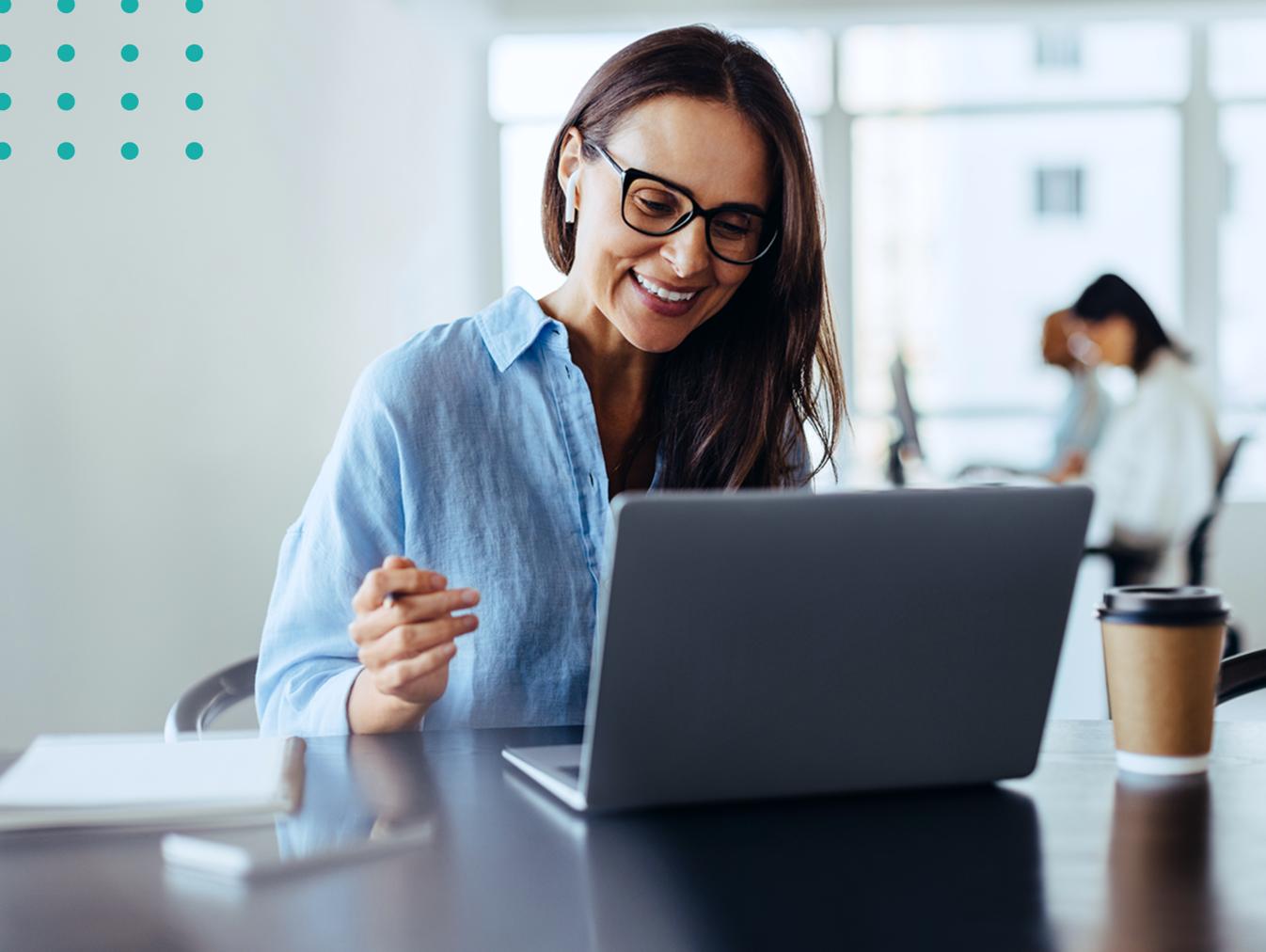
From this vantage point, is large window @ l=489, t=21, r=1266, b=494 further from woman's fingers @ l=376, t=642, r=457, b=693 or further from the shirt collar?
woman's fingers @ l=376, t=642, r=457, b=693

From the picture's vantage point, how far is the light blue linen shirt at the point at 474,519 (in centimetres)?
136

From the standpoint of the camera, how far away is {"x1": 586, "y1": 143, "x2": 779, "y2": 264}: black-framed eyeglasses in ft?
4.62

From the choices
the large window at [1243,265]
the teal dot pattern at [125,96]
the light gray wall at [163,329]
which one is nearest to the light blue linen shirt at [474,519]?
the light gray wall at [163,329]

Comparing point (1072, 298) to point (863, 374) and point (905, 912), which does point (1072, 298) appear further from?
point (905, 912)

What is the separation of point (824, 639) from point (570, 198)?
852mm

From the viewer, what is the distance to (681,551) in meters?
0.80

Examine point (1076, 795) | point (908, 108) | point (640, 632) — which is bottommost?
point (1076, 795)

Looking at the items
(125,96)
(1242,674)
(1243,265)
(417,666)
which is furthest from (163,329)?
(1243,265)

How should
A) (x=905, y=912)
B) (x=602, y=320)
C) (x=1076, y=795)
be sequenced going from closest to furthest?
(x=905, y=912) < (x=1076, y=795) < (x=602, y=320)

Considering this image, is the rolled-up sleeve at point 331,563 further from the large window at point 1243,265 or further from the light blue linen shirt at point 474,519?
the large window at point 1243,265

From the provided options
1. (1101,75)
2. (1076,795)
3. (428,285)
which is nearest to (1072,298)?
(1101,75)

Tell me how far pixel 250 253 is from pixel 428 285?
4.90 ft

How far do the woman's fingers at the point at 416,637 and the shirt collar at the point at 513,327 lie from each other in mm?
532

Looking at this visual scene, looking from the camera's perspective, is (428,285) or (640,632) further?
(428,285)
